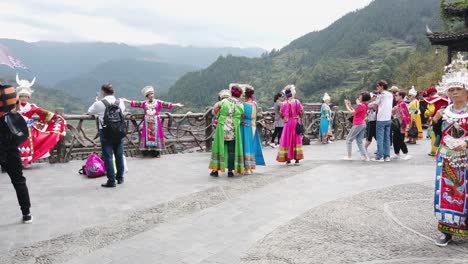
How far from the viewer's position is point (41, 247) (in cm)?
391

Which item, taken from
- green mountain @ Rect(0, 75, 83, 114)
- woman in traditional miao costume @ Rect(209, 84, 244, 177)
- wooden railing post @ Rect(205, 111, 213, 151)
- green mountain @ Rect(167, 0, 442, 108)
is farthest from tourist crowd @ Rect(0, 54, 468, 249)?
green mountain @ Rect(0, 75, 83, 114)

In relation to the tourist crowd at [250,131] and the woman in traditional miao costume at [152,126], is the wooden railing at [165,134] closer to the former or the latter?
the woman in traditional miao costume at [152,126]

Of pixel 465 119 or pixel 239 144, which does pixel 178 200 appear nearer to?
pixel 239 144

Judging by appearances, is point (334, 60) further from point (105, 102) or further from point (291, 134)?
point (105, 102)

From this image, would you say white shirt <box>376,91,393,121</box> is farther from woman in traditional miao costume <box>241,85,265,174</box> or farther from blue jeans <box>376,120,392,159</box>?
woman in traditional miao costume <box>241,85,265,174</box>

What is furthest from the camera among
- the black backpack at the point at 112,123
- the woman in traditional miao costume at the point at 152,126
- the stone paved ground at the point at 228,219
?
the woman in traditional miao costume at the point at 152,126

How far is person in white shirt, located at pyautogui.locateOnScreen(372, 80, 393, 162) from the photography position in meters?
8.48

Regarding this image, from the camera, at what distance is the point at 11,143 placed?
4617 mm

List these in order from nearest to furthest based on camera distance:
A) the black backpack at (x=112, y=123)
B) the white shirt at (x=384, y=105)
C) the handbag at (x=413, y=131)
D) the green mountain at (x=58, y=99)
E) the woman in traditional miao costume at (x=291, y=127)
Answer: the black backpack at (x=112, y=123) → the woman in traditional miao costume at (x=291, y=127) → the white shirt at (x=384, y=105) → the handbag at (x=413, y=131) → the green mountain at (x=58, y=99)

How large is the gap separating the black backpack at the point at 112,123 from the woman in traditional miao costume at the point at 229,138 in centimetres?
163

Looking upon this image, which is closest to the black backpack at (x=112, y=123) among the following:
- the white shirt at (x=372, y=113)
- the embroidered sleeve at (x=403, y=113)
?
the white shirt at (x=372, y=113)

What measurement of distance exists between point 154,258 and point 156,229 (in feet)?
2.67

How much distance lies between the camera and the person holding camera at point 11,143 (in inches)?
180

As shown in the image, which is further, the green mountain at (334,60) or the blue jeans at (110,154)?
the green mountain at (334,60)
